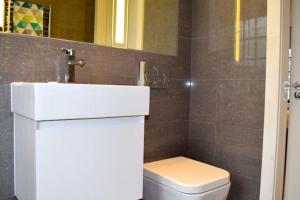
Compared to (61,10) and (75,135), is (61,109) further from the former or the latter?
(61,10)

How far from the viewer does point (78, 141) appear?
95cm

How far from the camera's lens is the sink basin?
2.80ft

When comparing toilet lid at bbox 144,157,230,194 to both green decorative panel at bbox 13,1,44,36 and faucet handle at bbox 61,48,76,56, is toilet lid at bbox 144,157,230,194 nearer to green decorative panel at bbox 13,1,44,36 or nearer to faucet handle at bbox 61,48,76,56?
faucet handle at bbox 61,48,76,56

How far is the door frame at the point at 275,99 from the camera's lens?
4.35 ft

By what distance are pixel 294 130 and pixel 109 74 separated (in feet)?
3.59

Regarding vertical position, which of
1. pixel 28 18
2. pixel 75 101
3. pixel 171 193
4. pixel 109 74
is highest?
pixel 28 18

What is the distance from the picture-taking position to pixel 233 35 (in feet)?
A: 5.04

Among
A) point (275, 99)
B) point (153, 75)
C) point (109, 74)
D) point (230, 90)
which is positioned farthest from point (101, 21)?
point (275, 99)

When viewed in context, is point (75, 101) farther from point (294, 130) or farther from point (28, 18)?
point (294, 130)

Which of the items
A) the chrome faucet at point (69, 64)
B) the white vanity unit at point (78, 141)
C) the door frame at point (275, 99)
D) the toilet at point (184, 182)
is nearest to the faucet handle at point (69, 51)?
the chrome faucet at point (69, 64)

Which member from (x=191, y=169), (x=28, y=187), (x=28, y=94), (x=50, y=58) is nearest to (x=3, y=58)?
(x=50, y=58)

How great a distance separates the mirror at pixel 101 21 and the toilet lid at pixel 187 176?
71 cm

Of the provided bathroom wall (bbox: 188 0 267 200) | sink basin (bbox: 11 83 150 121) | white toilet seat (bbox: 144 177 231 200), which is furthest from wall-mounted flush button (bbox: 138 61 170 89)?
white toilet seat (bbox: 144 177 231 200)

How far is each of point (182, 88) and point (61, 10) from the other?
901 millimetres
